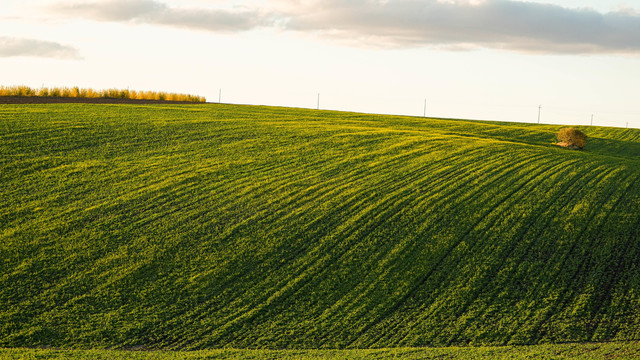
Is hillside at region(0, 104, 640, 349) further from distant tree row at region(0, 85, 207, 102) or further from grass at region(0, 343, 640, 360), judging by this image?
distant tree row at region(0, 85, 207, 102)

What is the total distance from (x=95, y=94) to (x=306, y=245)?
113 ft

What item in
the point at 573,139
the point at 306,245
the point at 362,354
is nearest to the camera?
the point at 362,354

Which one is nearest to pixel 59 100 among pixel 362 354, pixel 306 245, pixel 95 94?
pixel 95 94

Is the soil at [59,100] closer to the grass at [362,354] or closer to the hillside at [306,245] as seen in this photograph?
the hillside at [306,245]

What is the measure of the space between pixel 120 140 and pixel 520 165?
19282 mm

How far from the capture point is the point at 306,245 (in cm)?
1883

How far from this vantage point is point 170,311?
51.0 ft

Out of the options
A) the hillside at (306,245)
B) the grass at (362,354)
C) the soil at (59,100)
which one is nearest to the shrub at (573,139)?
the hillside at (306,245)

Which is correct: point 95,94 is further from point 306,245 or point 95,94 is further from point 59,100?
point 306,245

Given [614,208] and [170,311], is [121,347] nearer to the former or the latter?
[170,311]

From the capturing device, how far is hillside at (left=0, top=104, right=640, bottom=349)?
1523cm

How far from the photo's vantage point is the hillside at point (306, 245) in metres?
15.2

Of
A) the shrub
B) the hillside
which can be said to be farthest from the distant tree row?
the shrub

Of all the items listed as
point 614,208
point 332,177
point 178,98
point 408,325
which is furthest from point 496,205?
point 178,98
